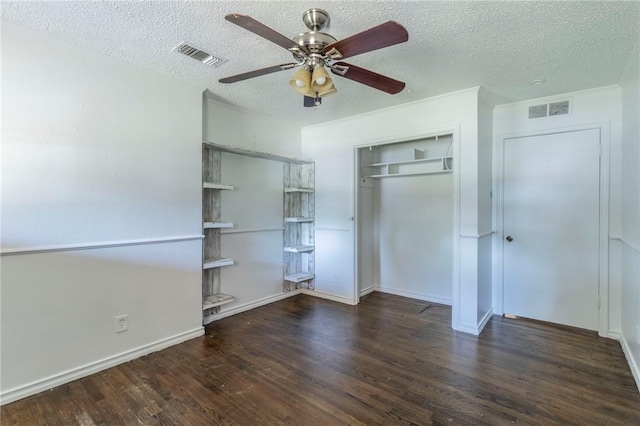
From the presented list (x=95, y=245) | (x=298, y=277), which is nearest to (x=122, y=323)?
(x=95, y=245)

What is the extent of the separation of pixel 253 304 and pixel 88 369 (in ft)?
5.88

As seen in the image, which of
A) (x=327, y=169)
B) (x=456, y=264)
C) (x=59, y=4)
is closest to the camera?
(x=59, y=4)

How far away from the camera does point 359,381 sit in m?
2.27

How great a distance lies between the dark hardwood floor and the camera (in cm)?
191

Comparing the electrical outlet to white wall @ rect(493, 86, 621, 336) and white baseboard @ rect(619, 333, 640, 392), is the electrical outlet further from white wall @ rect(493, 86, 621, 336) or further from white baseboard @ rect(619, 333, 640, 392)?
white wall @ rect(493, 86, 621, 336)

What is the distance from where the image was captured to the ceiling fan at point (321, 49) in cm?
155

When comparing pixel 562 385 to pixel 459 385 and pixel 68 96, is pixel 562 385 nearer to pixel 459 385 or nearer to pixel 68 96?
pixel 459 385

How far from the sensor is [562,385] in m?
2.22

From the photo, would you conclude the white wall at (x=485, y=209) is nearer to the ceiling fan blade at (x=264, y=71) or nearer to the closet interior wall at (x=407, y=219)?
the closet interior wall at (x=407, y=219)

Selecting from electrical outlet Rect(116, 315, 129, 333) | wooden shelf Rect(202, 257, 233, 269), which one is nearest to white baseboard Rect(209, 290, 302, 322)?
wooden shelf Rect(202, 257, 233, 269)

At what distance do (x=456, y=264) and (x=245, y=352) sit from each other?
2.25 m

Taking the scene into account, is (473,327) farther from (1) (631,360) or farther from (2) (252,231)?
(2) (252,231)

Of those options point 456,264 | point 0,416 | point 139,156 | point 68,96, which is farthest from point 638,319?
point 68,96

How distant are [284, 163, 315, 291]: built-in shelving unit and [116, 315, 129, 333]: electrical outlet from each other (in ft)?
6.67
